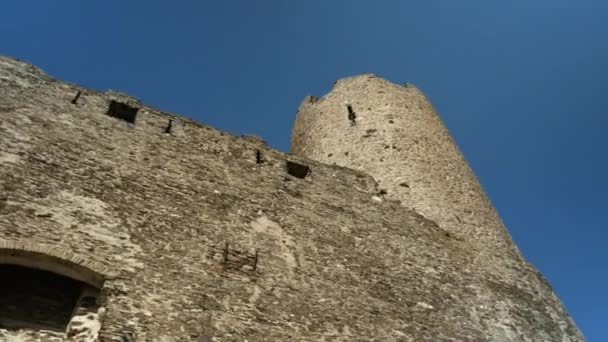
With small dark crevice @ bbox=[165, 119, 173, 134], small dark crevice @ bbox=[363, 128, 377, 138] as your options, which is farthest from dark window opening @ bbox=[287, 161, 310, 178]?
small dark crevice @ bbox=[363, 128, 377, 138]

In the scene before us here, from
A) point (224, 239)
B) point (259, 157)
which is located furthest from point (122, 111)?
point (224, 239)

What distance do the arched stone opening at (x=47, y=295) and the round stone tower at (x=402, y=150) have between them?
17.2 ft

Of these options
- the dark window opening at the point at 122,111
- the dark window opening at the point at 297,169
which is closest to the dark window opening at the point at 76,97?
the dark window opening at the point at 122,111

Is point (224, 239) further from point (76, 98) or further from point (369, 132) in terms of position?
point (369, 132)

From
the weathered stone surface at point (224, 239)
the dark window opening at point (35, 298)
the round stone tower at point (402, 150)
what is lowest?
the dark window opening at point (35, 298)

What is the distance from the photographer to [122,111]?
26.7 feet

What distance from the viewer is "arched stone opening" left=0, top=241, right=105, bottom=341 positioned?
5.30m

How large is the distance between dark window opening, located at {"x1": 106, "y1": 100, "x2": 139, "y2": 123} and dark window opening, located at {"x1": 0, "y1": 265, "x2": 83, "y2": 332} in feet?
9.25

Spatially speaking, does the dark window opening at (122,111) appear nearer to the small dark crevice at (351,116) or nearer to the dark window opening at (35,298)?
the dark window opening at (35,298)

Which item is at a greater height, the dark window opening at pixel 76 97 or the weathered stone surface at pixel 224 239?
the dark window opening at pixel 76 97

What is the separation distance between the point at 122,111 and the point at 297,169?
2.77 m

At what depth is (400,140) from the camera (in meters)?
11.0

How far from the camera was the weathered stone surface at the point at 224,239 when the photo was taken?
19.0 ft

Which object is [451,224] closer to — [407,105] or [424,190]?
[424,190]
